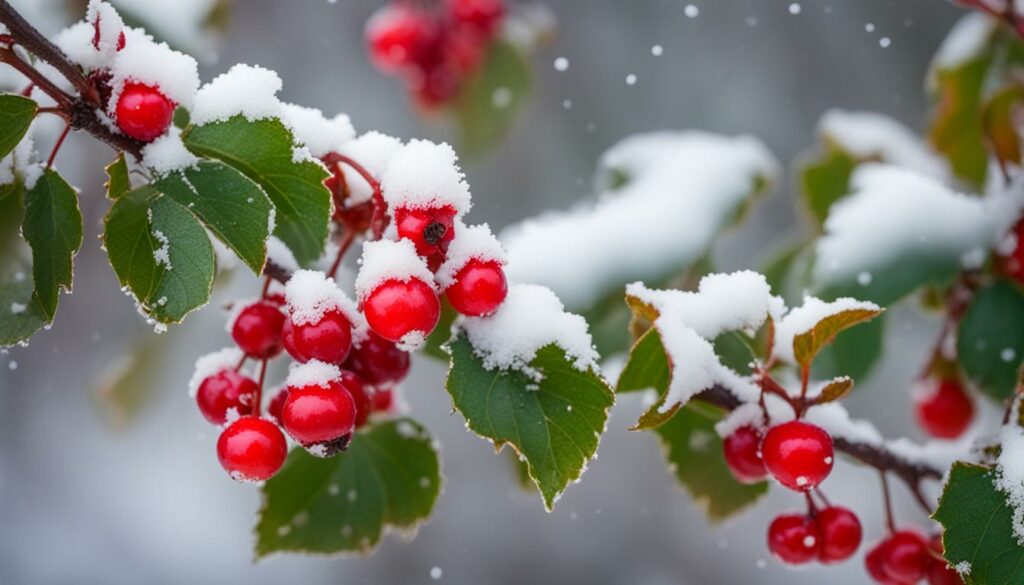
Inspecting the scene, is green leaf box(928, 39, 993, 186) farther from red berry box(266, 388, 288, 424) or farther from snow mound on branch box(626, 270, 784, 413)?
red berry box(266, 388, 288, 424)

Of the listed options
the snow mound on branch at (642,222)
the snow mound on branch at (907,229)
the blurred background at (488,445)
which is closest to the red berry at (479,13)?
the snow mound on branch at (642,222)

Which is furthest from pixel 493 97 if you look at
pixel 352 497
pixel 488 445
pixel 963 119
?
pixel 488 445

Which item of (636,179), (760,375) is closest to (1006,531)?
(760,375)

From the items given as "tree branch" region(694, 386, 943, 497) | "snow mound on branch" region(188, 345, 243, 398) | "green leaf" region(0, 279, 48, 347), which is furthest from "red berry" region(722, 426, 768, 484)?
"green leaf" region(0, 279, 48, 347)

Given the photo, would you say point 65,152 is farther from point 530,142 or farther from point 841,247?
point 530,142

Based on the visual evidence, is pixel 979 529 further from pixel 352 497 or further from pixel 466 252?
pixel 352 497

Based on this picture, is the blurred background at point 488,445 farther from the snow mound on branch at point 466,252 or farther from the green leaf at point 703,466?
the snow mound on branch at point 466,252

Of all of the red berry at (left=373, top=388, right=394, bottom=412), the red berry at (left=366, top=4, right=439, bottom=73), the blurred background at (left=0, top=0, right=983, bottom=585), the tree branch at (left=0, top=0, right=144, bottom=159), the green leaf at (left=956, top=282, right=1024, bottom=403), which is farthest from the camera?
the blurred background at (left=0, top=0, right=983, bottom=585)
